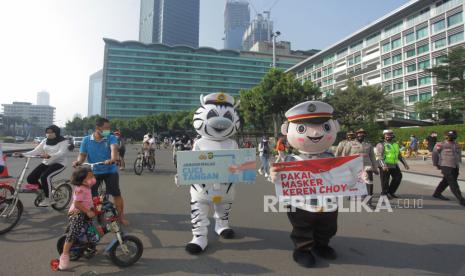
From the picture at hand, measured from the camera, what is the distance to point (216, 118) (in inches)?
171

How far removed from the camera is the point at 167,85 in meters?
104

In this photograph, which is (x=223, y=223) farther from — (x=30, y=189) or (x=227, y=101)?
(x=30, y=189)

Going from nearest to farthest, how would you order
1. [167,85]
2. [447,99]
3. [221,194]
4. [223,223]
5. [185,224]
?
[221,194]
[223,223]
[185,224]
[447,99]
[167,85]

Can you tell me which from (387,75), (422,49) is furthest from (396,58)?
(422,49)

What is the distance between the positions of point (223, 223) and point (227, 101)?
6.19ft

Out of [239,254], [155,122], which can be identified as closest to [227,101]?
[239,254]

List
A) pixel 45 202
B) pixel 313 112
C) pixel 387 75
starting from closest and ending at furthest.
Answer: pixel 313 112
pixel 45 202
pixel 387 75

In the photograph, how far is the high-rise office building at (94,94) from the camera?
508 ft

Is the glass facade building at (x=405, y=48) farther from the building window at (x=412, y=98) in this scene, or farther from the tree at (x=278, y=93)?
the tree at (x=278, y=93)

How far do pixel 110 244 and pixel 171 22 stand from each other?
522ft

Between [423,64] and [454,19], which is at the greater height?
[454,19]

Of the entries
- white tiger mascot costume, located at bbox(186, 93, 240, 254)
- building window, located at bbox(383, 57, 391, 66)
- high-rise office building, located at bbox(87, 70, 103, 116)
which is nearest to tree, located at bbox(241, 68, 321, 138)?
white tiger mascot costume, located at bbox(186, 93, 240, 254)

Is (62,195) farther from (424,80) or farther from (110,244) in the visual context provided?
(424,80)

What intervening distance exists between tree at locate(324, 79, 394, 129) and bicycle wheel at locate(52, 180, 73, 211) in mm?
28491
